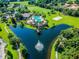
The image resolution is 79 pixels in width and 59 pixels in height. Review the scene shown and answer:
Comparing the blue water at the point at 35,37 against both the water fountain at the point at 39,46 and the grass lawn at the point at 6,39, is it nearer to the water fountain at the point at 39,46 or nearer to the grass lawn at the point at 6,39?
the water fountain at the point at 39,46

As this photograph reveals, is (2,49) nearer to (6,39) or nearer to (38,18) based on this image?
(6,39)

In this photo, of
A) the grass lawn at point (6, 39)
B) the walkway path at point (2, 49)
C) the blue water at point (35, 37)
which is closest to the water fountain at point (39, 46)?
the blue water at point (35, 37)

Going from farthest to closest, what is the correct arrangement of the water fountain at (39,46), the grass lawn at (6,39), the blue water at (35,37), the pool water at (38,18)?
1. the pool water at (38,18)
2. the water fountain at (39,46)
3. the blue water at (35,37)
4. the grass lawn at (6,39)

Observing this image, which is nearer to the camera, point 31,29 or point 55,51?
point 55,51

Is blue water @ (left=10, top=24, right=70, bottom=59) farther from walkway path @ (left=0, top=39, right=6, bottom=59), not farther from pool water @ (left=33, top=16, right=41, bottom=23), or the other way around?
pool water @ (left=33, top=16, right=41, bottom=23)

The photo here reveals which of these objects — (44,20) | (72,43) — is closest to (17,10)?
(44,20)

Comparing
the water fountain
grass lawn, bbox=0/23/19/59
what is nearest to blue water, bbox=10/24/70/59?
the water fountain

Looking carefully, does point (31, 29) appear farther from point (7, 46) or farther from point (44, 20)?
point (7, 46)

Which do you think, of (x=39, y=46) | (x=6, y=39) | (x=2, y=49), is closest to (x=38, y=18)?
(x=6, y=39)
